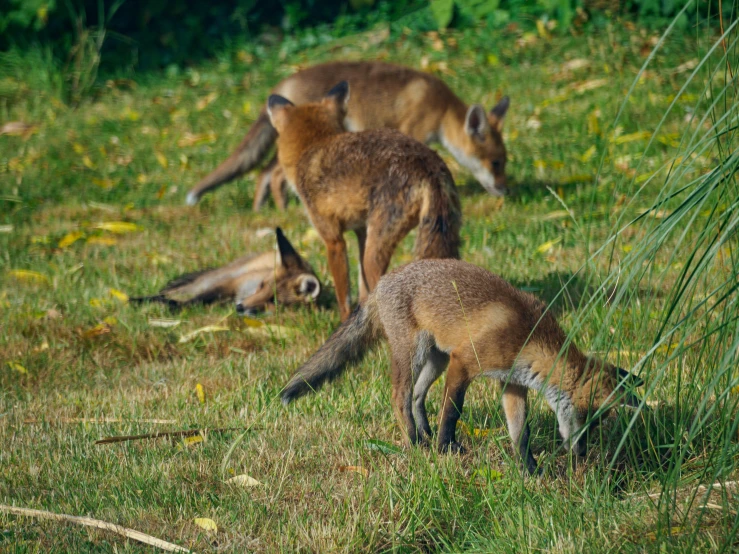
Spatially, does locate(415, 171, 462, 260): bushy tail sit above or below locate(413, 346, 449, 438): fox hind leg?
above

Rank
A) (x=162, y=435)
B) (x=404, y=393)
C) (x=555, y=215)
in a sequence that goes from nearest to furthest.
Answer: (x=404, y=393), (x=162, y=435), (x=555, y=215)

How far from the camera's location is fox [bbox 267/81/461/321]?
5355 mm

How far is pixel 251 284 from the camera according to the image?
6.77 meters

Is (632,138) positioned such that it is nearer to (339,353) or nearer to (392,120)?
(392,120)

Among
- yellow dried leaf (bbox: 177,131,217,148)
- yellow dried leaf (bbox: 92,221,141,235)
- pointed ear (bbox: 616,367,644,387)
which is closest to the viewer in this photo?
pointed ear (bbox: 616,367,644,387)

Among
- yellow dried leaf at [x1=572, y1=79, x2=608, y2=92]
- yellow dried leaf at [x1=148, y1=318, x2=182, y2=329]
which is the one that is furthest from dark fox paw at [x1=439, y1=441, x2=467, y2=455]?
yellow dried leaf at [x1=572, y1=79, x2=608, y2=92]

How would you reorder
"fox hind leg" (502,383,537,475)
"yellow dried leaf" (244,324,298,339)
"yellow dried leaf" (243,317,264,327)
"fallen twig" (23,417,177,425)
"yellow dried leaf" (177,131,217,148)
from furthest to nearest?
"yellow dried leaf" (177,131,217,148) → "yellow dried leaf" (243,317,264,327) → "yellow dried leaf" (244,324,298,339) → "fallen twig" (23,417,177,425) → "fox hind leg" (502,383,537,475)

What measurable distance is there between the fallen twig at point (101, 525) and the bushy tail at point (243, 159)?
5.61 meters

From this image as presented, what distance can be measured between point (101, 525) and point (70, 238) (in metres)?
5.37

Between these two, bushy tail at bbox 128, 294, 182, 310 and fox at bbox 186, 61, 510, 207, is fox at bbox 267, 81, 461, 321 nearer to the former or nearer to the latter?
bushy tail at bbox 128, 294, 182, 310

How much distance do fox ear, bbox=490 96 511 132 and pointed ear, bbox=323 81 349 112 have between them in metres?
2.37

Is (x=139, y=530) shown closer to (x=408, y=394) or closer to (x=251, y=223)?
(x=408, y=394)

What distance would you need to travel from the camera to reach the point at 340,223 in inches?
228

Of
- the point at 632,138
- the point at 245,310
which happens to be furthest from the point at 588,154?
the point at 245,310
